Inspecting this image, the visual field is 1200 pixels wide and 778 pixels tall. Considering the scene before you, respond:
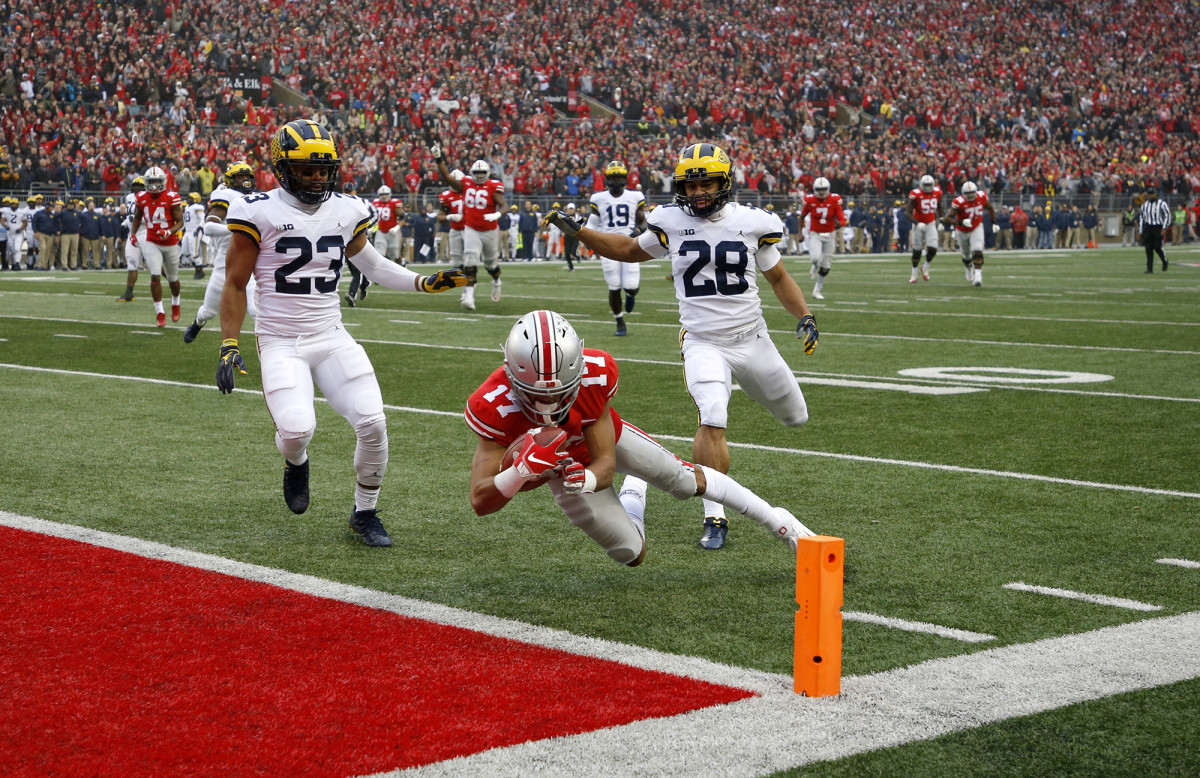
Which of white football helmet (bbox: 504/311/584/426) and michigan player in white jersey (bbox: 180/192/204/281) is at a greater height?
michigan player in white jersey (bbox: 180/192/204/281)

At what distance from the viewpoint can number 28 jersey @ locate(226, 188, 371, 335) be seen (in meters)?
5.80

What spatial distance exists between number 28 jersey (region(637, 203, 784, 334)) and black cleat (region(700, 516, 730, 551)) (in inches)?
40.7

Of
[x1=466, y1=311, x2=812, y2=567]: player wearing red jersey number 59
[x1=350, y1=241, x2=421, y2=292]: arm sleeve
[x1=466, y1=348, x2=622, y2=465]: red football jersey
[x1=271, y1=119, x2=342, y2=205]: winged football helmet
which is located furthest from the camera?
[x1=350, y1=241, x2=421, y2=292]: arm sleeve

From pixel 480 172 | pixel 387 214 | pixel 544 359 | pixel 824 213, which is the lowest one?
pixel 544 359

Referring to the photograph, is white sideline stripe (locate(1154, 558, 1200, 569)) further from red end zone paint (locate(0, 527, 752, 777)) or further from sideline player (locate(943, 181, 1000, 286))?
sideline player (locate(943, 181, 1000, 286))

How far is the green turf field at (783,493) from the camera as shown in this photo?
A: 173 inches

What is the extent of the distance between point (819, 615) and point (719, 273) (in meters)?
3.02

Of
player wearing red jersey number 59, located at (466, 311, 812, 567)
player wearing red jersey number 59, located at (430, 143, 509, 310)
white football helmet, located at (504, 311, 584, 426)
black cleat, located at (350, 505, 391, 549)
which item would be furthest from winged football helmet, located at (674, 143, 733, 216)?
player wearing red jersey number 59, located at (430, 143, 509, 310)

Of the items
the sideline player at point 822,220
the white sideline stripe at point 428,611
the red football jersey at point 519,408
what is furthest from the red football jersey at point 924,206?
the red football jersey at point 519,408

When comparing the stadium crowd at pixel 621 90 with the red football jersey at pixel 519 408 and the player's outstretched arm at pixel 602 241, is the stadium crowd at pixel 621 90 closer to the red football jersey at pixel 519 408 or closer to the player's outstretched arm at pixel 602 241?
the player's outstretched arm at pixel 602 241

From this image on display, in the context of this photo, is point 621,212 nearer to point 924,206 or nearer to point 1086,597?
point 924,206

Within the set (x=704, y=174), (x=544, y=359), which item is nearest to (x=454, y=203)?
(x=704, y=174)

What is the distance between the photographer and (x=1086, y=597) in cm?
477

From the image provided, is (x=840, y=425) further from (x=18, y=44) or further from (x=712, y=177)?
(x=18, y=44)
